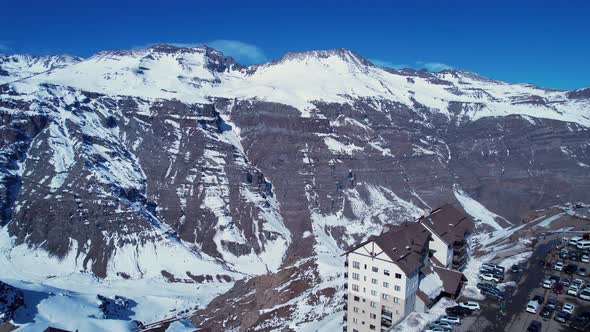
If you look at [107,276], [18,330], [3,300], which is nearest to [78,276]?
[107,276]

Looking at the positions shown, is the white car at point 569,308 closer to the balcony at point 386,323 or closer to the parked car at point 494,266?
the parked car at point 494,266

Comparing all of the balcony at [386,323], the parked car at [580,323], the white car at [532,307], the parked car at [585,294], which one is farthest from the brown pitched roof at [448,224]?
the parked car at [580,323]

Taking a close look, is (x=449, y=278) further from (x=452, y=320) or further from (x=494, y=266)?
(x=494, y=266)

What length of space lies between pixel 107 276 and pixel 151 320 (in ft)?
155

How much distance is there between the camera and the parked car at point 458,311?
158 feet

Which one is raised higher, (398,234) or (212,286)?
(398,234)

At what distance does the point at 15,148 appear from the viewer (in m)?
198

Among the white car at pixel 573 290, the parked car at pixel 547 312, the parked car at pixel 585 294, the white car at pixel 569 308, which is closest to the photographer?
the parked car at pixel 547 312

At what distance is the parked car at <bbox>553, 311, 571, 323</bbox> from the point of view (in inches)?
1793

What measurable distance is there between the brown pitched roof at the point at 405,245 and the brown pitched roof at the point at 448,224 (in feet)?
10.8

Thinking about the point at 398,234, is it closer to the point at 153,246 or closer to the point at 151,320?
the point at 151,320

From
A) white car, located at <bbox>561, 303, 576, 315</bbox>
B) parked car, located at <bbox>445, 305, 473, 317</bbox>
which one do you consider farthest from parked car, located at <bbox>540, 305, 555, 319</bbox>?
parked car, located at <bbox>445, 305, 473, 317</bbox>

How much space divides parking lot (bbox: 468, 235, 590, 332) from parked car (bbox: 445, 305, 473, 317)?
3.13 feet

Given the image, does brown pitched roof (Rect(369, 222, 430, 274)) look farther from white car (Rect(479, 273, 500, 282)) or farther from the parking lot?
white car (Rect(479, 273, 500, 282))
